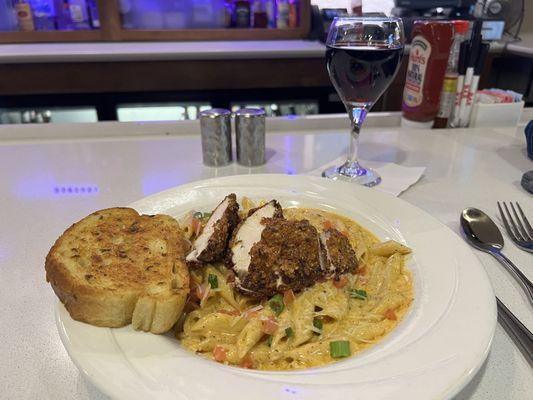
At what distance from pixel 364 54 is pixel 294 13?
324 centimetres

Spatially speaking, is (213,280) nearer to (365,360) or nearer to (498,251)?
(365,360)

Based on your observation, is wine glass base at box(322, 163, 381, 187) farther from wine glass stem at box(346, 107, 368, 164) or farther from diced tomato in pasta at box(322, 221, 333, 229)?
diced tomato in pasta at box(322, 221, 333, 229)

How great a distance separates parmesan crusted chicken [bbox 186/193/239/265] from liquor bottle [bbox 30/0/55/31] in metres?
4.05

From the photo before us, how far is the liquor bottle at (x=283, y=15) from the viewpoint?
→ 14.4ft

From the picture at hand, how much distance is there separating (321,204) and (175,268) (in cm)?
57

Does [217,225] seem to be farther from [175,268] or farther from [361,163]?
[361,163]

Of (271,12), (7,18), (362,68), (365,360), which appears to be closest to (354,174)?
(362,68)

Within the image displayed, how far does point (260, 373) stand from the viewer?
0.77 meters

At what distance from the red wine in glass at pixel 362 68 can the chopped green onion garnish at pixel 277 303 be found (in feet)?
3.02

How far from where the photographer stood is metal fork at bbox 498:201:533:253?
1.28 meters

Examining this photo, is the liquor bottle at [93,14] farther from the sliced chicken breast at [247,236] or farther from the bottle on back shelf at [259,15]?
the sliced chicken breast at [247,236]

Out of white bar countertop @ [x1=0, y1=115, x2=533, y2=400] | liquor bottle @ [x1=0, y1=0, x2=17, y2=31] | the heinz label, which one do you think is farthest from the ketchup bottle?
liquor bottle @ [x1=0, y1=0, x2=17, y2=31]

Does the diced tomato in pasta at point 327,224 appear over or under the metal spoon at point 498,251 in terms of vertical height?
over

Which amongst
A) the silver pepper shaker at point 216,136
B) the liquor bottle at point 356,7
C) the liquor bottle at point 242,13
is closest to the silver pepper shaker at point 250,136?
the silver pepper shaker at point 216,136
